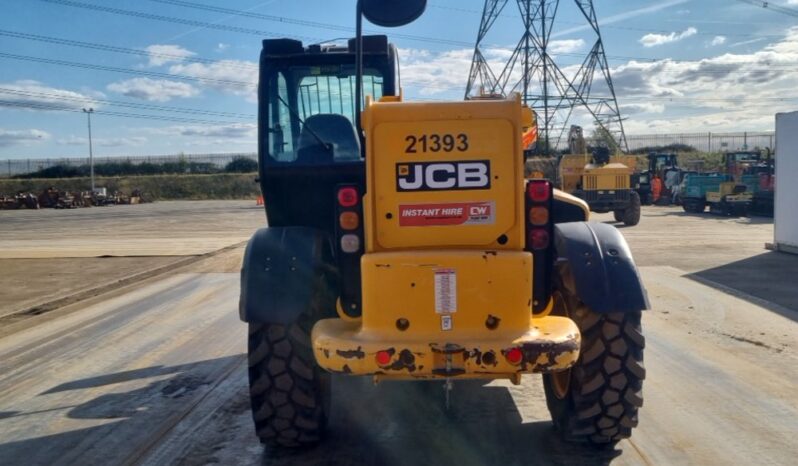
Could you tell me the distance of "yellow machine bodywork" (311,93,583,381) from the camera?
4.26 m

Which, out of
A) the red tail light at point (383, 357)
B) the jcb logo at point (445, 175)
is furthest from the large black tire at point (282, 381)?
the jcb logo at point (445, 175)

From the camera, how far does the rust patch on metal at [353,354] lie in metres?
4.27

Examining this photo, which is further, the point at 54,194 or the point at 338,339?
the point at 54,194

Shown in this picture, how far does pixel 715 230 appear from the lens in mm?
22547

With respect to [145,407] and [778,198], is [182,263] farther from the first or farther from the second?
[778,198]

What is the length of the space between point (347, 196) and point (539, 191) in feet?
3.86

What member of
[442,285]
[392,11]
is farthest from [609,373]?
[392,11]

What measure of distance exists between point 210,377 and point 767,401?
15.5 ft

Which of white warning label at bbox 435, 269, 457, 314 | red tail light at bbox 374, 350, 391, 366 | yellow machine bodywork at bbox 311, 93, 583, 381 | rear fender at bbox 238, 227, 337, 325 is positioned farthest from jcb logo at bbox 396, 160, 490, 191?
red tail light at bbox 374, 350, 391, 366

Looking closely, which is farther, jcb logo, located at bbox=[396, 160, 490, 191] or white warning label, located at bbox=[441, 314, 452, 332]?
jcb logo, located at bbox=[396, 160, 490, 191]

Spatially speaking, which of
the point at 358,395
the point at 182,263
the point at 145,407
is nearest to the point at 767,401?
the point at 358,395

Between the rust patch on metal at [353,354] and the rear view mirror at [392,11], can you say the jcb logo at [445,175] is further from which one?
the rust patch on metal at [353,354]

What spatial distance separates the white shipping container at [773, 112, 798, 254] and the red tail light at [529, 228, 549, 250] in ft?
42.8

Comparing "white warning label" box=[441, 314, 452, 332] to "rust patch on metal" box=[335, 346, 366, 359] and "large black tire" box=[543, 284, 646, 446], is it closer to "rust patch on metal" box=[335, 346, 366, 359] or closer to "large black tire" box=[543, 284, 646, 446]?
"rust patch on metal" box=[335, 346, 366, 359]
